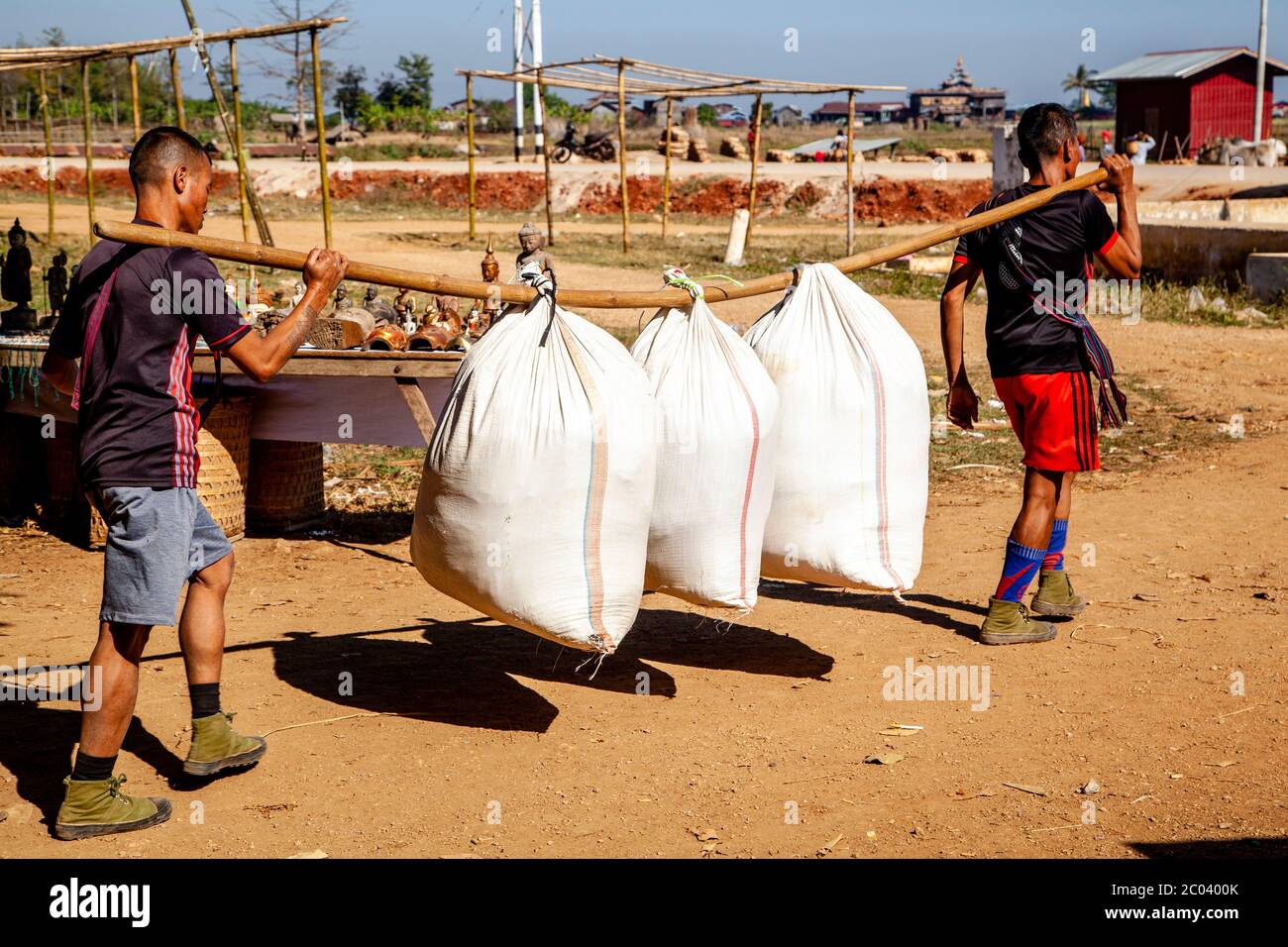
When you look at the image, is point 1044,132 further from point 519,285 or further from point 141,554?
point 141,554

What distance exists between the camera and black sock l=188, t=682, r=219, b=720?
127 inches

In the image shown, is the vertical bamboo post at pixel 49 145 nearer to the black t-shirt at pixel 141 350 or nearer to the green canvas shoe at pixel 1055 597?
the black t-shirt at pixel 141 350

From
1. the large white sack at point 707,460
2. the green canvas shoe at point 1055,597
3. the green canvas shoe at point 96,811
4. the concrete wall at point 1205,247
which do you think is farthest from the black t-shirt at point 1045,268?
the concrete wall at point 1205,247

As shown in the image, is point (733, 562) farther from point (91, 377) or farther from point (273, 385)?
point (273, 385)

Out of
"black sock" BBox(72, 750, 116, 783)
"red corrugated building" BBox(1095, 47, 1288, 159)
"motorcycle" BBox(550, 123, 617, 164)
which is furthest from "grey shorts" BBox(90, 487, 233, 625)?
"red corrugated building" BBox(1095, 47, 1288, 159)

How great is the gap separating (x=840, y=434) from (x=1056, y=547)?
1.25m

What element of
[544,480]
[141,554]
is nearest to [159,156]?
[141,554]

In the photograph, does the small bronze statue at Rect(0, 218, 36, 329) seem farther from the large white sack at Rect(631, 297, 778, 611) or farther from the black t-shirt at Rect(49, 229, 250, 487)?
the large white sack at Rect(631, 297, 778, 611)

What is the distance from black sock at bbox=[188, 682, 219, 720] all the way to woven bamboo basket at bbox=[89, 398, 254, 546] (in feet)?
8.28

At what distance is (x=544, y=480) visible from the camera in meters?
3.13

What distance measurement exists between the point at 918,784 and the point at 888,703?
23.0 inches

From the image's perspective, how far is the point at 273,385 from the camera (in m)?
5.83

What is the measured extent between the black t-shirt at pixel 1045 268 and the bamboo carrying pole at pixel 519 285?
0.37ft

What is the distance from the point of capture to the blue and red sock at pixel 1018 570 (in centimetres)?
425
